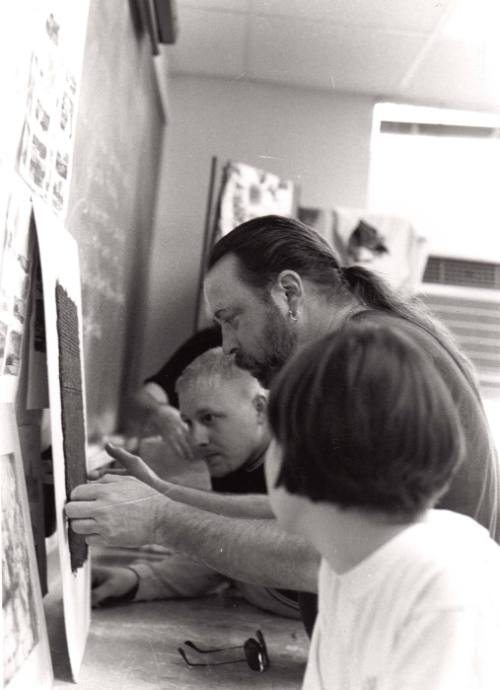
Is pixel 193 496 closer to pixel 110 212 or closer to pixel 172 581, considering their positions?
pixel 172 581

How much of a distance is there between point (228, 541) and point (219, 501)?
0.12 meters

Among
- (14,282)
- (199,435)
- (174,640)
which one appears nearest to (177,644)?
(174,640)

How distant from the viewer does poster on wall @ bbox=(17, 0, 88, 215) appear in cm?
99

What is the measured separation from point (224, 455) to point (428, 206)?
86cm

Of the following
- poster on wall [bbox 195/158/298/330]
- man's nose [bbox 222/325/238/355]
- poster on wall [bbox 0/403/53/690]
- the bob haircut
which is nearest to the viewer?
the bob haircut

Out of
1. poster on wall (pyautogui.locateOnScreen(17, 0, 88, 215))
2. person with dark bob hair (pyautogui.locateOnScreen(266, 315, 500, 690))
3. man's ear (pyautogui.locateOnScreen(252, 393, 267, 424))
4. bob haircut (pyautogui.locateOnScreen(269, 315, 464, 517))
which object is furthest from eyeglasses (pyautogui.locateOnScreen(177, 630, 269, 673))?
poster on wall (pyautogui.locateOnScreen(17, 0, 88, 215))

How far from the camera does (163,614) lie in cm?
126

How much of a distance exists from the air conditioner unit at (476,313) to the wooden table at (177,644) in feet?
1.45

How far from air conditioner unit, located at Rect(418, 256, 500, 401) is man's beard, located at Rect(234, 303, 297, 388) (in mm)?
227

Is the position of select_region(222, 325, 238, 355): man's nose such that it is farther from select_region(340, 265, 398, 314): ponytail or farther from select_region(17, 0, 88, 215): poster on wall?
select_region(17, 0, 88, 215): poster on wall

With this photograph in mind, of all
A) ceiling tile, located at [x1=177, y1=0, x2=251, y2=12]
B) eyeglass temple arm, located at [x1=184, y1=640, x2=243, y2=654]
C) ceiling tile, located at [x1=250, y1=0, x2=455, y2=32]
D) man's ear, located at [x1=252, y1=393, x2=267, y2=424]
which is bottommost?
eyeglass temple arm, located at [x1=184, y1=640, x2=243, y2=654]

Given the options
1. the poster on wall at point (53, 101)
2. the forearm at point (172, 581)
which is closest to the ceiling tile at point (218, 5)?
the poster on wall at point (53, 101)

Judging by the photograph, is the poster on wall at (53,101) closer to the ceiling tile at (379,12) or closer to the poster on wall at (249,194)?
the poster on wall at (249,194)

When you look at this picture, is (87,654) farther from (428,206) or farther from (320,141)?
(428,206)
